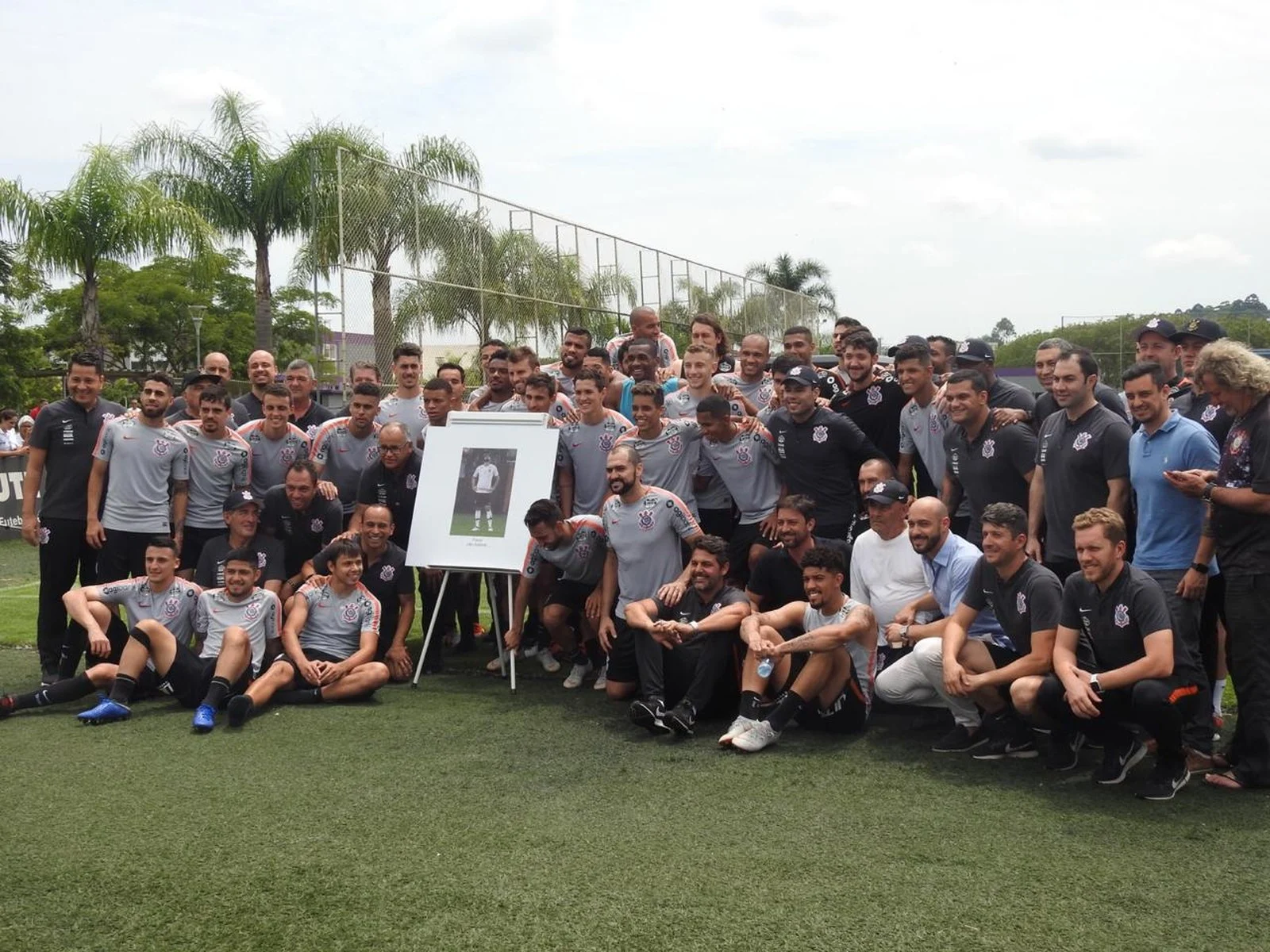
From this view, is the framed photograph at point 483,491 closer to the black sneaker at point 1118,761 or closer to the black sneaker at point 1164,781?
the black sneaker at point 1118,761

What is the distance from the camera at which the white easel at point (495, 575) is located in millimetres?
7676

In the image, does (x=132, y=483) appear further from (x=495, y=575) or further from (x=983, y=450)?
(x=983, y=450)

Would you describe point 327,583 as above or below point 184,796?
above

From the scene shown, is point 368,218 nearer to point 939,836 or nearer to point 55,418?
point 55,418

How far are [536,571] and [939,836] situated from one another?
12.1 ft

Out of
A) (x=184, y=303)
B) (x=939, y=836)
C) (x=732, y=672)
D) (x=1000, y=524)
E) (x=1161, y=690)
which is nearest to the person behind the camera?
(x=939, y=836)

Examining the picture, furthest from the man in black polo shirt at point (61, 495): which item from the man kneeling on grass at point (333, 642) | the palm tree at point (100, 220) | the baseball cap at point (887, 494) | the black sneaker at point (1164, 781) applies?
the palm tree at point (100, 220)

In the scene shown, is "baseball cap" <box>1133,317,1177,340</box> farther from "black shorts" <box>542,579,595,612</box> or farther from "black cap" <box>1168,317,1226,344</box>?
"black shorts" <box>542,579,595,612</box>

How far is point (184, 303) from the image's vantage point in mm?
48062

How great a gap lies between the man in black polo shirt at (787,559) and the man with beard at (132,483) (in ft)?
12.8

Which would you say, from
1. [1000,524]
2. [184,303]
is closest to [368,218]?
[1000,524]

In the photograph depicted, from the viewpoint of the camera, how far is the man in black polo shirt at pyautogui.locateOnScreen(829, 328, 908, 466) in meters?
7.54

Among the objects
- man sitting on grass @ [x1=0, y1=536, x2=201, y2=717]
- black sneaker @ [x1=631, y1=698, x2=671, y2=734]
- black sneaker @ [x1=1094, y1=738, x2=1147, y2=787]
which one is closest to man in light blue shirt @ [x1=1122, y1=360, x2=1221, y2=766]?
black sneaker @ [x1=1094, y1=738, x2=1147, y2=787]

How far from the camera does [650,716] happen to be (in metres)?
A: 6.30
